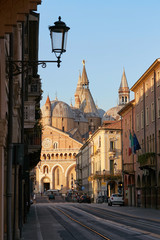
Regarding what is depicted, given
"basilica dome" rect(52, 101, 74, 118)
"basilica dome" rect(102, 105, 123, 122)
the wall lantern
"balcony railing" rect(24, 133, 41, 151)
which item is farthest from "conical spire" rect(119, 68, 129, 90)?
the wall lantern

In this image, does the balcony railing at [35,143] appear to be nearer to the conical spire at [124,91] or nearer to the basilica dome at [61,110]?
the basilica dome at [61,110]

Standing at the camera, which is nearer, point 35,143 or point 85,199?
point 35,143

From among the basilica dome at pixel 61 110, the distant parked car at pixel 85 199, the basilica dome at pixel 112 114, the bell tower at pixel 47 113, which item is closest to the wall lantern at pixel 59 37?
the distant parked car at pixel 85 199

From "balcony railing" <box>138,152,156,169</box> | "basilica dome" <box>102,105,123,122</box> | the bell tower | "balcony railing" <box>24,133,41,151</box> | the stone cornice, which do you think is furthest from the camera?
Answer: "basilica dome" <box>102,105,123,122</box>

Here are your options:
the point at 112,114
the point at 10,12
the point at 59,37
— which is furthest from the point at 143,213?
the point at 112,114

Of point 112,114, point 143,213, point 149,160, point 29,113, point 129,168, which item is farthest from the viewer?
point 112,114

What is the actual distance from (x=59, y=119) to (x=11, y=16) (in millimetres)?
173390

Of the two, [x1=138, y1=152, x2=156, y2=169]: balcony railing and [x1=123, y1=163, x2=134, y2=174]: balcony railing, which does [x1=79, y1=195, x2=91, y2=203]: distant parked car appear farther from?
[x1=138, y1=152, x2=156, y2=169]: balcony railing

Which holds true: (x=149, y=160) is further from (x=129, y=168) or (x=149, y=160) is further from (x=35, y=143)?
(x=35, y=143)

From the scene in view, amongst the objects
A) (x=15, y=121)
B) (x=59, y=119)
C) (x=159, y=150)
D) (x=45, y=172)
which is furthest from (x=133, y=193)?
(x=59, y=119)

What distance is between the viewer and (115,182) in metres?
89.4

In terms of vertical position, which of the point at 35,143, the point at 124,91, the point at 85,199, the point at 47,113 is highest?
the point at 124,91

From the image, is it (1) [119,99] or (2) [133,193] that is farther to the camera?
(1) [119,99]

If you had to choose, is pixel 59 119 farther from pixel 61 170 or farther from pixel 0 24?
pixel 0 24
